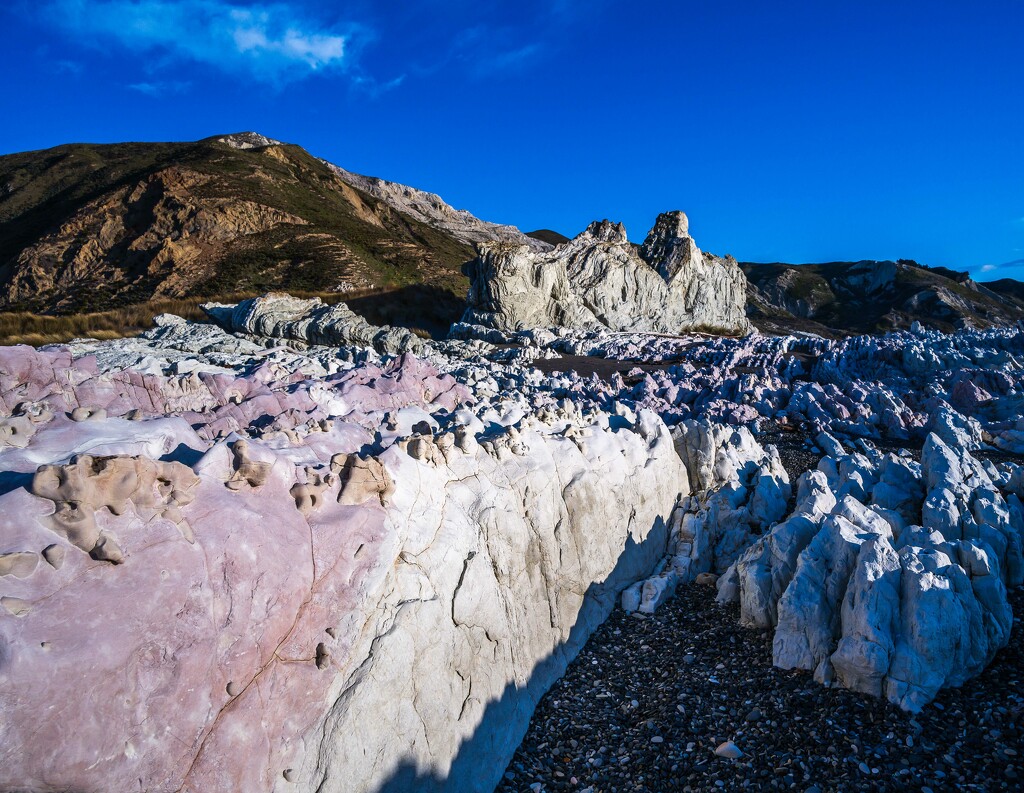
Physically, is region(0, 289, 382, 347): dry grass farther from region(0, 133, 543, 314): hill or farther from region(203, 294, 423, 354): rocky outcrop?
region(0, 133, 543, 314): hill

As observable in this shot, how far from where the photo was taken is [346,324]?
29812mm

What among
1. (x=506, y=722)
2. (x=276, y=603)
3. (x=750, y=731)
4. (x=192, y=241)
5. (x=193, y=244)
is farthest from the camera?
(x=192, y=241)

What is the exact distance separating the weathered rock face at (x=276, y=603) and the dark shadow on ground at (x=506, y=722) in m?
0.02

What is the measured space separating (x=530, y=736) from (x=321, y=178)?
287 ft

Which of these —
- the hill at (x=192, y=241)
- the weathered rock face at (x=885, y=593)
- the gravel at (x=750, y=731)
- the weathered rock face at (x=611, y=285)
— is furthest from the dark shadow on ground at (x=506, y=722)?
the hill at (x=192, y=241)

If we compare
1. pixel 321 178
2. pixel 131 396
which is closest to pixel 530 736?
pixel 131 396

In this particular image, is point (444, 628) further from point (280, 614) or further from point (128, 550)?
point (128, 550)

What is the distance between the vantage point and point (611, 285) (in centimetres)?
4725

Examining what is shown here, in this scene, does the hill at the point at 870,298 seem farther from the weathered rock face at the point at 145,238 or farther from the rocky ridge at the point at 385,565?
the rocky ridge at the point at 385,565

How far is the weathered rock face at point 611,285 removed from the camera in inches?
1620

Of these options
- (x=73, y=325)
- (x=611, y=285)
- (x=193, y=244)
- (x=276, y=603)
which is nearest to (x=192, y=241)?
(x=193, y=244)

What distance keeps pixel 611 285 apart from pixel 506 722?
44576 millimetres

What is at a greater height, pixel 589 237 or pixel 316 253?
pixel 589 237

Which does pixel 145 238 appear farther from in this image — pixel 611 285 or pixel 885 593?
pixel 885 593
